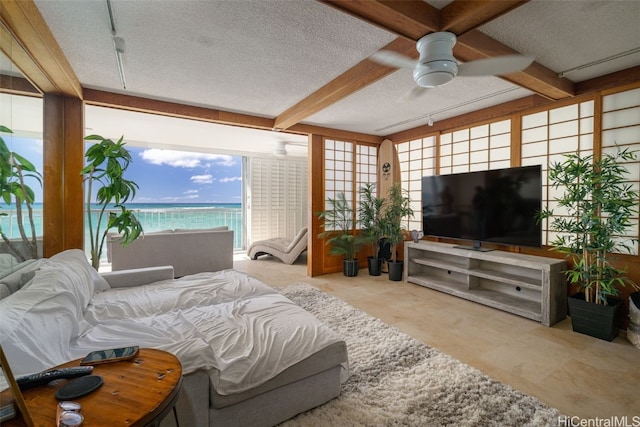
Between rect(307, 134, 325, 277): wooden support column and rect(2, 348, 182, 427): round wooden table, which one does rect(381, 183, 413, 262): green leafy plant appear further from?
rect(2, 348, 182, 427): round wooden table

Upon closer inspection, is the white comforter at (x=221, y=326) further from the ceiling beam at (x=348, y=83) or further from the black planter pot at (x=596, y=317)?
the black planter pot at (x=596, y=317)

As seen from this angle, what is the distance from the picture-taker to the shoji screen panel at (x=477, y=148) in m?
3.55

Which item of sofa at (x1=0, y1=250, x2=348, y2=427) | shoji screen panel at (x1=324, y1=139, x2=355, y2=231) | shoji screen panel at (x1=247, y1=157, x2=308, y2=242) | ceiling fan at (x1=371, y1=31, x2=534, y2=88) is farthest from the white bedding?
shoji screen panel at (x1=247, y1=157, x2=308, y2=242)

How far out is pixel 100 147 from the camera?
101 inches

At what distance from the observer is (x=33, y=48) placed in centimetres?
191

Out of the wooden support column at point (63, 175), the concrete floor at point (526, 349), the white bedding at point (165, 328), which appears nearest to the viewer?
the white bedding at point (165, 328)

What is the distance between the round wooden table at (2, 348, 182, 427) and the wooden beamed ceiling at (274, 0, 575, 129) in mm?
1819

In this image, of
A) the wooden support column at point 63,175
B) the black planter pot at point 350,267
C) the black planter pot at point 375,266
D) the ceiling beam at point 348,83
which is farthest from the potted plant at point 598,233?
the wooden support column at point 63,175

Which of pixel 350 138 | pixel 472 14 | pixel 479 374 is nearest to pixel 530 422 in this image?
pixel 479 374

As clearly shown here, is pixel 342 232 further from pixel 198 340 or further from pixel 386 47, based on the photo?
pixel 198 340

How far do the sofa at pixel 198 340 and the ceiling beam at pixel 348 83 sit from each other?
6.47 ft

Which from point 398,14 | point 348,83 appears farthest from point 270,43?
point 398,14

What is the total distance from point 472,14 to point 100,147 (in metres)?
3.06

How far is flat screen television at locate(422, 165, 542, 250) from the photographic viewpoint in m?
2.93
